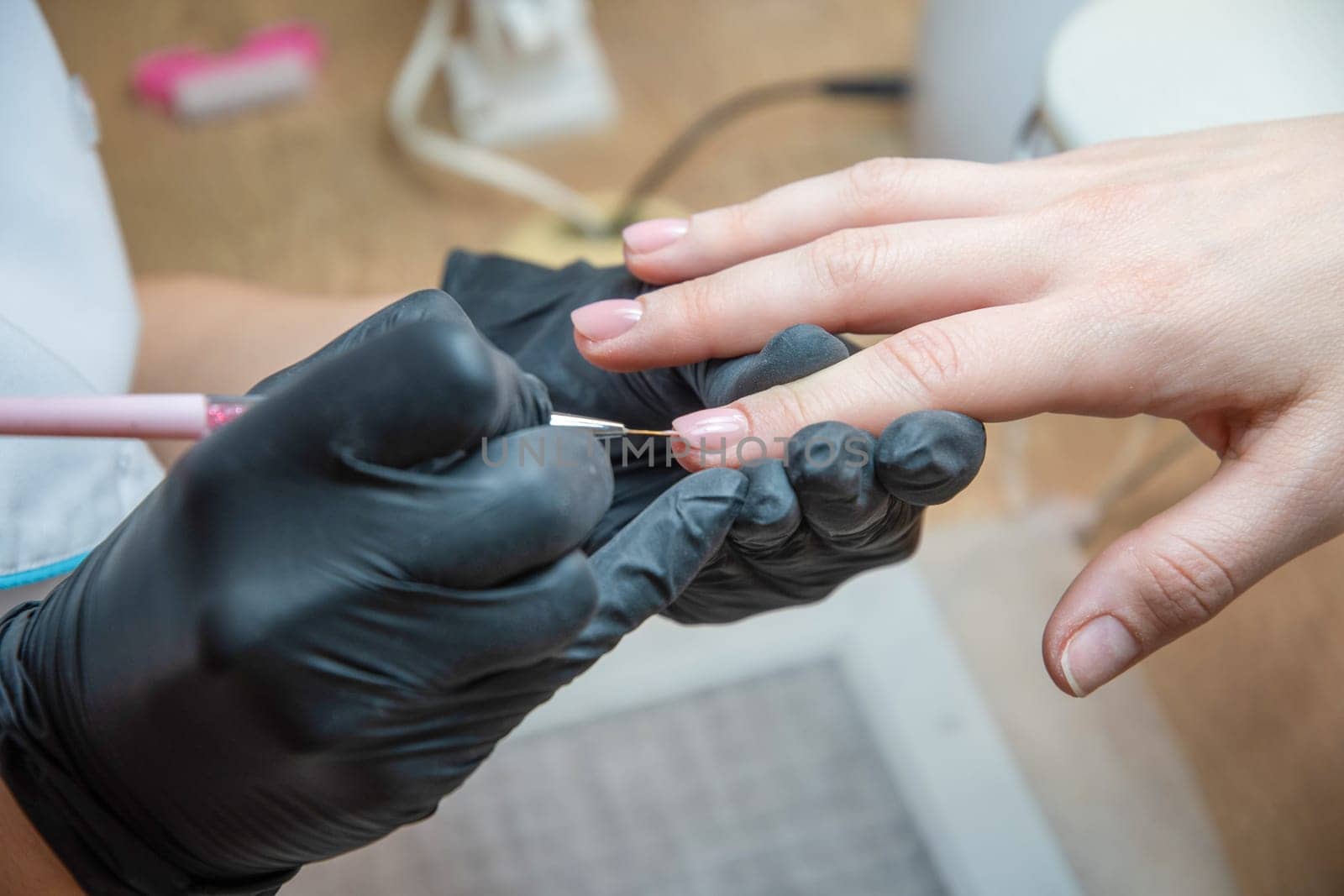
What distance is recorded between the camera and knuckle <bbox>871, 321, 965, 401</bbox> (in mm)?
571

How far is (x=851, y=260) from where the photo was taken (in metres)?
0.63

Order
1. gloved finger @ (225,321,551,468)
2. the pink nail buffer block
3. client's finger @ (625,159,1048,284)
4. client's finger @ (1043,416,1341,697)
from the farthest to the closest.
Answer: the pink nail buffer block < client's finger @ (625,159,1048,284) < client's finger @ (1043,416,1341,697) < gloved finger @ (225,321,551,468)

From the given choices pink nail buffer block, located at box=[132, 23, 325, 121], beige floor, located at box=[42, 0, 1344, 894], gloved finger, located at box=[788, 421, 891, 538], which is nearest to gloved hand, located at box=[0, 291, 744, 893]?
gloved finger, located at box=[788, 421, 891, 538]

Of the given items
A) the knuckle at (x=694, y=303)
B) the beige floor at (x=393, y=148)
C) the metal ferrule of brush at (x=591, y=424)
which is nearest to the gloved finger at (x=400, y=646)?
the metal ferrule of brush at (x=591, y=424)

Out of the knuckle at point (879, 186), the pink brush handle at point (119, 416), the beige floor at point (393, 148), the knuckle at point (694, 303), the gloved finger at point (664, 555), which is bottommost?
the beige floor at point (393, 148)

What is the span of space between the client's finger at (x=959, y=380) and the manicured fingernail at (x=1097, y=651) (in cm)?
13

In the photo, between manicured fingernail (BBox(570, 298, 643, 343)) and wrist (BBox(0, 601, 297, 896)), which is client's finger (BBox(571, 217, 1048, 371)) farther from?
wrist (BBox(0, 601, 297, 896))

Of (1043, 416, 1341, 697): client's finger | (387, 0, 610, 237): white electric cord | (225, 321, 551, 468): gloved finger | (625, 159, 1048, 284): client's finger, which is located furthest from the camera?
(387, 0, 610, 237): white electric cord

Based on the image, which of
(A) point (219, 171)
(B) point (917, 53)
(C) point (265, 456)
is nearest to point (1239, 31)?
(B) point (917, 53)

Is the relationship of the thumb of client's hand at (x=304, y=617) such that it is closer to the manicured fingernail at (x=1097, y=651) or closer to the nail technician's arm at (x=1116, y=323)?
the nail technician's arm at (x=1116, y=323)

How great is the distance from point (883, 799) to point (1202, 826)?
33 cm

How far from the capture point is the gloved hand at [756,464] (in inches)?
20.6

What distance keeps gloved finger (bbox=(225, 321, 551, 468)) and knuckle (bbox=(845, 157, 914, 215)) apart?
34 cm

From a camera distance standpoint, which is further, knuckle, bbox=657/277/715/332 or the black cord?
the black cord
